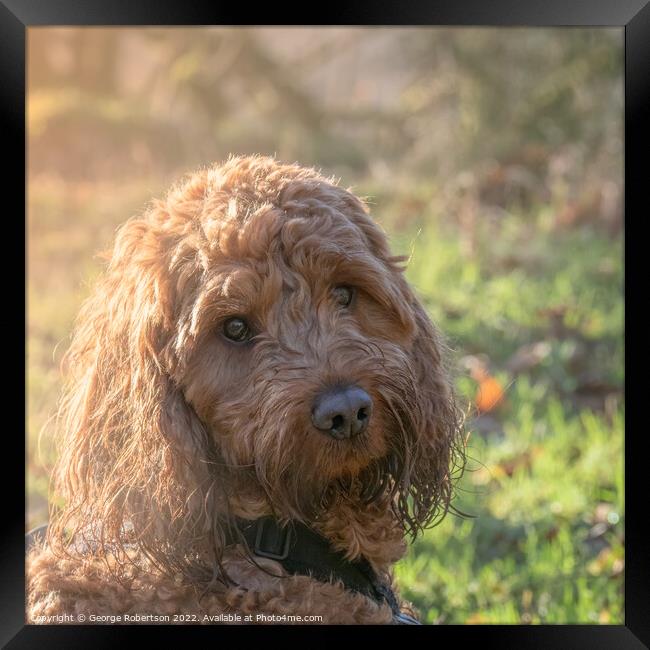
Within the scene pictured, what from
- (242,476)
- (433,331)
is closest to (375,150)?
(433,331)

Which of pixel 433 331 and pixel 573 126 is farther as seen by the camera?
pixel 573 126

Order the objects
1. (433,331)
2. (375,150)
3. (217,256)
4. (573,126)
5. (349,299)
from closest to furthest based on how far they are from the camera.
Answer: (217,256)
(349,299)
(433,331)
(573,126)
(375,150)

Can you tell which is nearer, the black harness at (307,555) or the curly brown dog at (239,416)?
the curly brown dog at (239,416)

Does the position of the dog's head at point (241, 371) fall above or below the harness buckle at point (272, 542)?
above

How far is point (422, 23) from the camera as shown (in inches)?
132

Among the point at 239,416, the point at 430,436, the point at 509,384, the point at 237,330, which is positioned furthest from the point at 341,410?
the point at 509,384

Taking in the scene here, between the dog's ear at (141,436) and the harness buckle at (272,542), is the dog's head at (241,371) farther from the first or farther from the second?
the harness buckle at (272,542)

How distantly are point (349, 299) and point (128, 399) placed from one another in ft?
2.65

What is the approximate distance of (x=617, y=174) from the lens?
841cm

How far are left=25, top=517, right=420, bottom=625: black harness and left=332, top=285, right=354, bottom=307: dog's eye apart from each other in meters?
0.76

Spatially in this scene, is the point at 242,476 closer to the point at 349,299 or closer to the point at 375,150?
the point at 349,299

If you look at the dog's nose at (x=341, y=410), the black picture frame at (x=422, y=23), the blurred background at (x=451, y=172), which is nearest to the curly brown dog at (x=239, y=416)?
the dog's nose at (x=341, y=410)

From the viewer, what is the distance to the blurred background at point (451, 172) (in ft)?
20.4

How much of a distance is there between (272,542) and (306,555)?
5.2 inches
